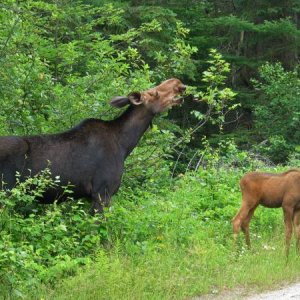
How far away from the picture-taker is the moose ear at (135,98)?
33.5 ft

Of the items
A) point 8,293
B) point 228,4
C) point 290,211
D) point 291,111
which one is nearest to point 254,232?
point 290,211

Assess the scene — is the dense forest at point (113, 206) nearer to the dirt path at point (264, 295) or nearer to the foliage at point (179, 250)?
the foliage at point (179, 250)

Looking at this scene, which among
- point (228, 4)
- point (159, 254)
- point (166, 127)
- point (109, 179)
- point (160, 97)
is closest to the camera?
point (159, 254)

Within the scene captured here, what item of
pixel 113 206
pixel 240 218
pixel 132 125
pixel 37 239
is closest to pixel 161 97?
pixel 132 125

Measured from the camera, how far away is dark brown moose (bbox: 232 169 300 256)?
32.5 ft

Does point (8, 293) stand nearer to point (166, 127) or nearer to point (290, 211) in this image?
point (290, 211)

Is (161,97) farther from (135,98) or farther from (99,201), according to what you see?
(99,201)

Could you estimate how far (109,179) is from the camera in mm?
9547

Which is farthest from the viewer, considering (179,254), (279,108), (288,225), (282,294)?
(279,108)

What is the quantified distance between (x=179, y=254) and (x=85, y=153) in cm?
183

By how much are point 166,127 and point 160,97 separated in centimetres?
848

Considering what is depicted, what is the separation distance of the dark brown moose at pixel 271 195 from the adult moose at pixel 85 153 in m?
1.75

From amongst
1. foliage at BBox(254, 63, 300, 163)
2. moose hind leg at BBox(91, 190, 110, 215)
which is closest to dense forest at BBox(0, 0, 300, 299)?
moose hind leg at BBox(91, 190, 110, 215)

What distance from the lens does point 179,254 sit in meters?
8.97
